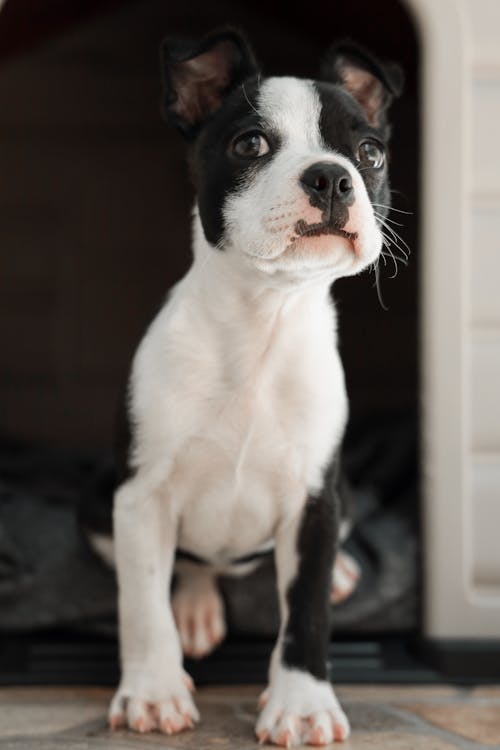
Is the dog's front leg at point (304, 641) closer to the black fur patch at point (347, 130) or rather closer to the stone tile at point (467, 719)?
the stone tile at point (467, 719)

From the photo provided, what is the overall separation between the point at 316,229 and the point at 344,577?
1.12m

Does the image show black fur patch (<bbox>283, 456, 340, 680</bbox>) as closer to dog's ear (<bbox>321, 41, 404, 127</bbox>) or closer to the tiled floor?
the tiled floor

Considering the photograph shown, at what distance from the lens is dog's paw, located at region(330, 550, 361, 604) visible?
8.41 ft

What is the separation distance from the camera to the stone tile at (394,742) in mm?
1960

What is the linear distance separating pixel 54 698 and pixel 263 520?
63cm

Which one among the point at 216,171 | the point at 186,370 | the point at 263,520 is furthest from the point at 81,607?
the point at 216,171

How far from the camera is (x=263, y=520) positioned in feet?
7.16

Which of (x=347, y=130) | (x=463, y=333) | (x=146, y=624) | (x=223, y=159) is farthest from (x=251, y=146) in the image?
(x=146, y=624)

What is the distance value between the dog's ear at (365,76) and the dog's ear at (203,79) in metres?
0.19

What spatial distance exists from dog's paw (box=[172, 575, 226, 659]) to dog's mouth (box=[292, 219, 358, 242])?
1078mm

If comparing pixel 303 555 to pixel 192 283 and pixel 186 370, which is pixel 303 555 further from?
pixel 192 283

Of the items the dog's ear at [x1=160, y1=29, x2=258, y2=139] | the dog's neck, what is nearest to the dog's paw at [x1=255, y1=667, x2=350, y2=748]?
the dog's neck

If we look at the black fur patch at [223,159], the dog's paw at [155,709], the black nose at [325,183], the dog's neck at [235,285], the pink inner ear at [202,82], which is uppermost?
the pink inner ear at [202,82]

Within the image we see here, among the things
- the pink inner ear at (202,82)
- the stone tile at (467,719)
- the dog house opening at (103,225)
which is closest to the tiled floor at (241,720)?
the stone tile at (467,719)
